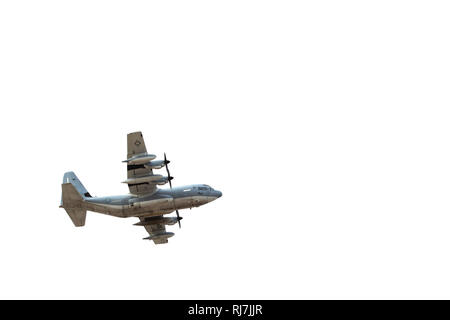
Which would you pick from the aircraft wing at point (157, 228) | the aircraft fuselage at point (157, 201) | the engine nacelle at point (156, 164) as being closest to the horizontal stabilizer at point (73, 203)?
the aircraft fuselage at point (157, 201)

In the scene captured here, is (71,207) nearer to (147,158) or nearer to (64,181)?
(64,181)

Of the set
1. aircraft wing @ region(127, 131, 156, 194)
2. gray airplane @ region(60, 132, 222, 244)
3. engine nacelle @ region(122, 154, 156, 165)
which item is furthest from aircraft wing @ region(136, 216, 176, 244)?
engine nacelle @ region(122, 154, 156, 165)

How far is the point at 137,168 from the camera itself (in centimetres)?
8200

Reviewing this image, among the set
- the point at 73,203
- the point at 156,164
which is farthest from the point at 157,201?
the point at 73,203

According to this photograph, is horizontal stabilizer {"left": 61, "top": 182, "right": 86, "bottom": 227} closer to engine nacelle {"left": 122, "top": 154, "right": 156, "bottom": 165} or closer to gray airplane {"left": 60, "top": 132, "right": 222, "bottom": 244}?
gray airplane {"left": 60, "top": 132, "right": 222, "bottom": 244}

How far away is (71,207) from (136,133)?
9826 mm

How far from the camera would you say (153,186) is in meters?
83.0

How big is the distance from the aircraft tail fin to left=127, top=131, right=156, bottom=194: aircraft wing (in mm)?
4861

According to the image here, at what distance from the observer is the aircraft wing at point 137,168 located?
8075 cm

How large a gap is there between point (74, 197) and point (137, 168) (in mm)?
6756

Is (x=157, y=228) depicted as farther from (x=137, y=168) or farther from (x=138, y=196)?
(x=137, y=168)

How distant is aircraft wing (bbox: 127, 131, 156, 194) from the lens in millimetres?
80750

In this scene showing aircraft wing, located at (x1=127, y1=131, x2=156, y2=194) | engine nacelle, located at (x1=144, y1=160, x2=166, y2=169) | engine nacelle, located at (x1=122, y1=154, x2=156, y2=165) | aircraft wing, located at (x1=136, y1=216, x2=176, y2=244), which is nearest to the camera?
engine nacelle, located at (x1=122, y1=154, x2=156, y2=165)

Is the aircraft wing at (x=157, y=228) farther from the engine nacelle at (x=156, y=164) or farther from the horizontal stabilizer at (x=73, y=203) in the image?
the engine nacelle at (x=156, y=164)
